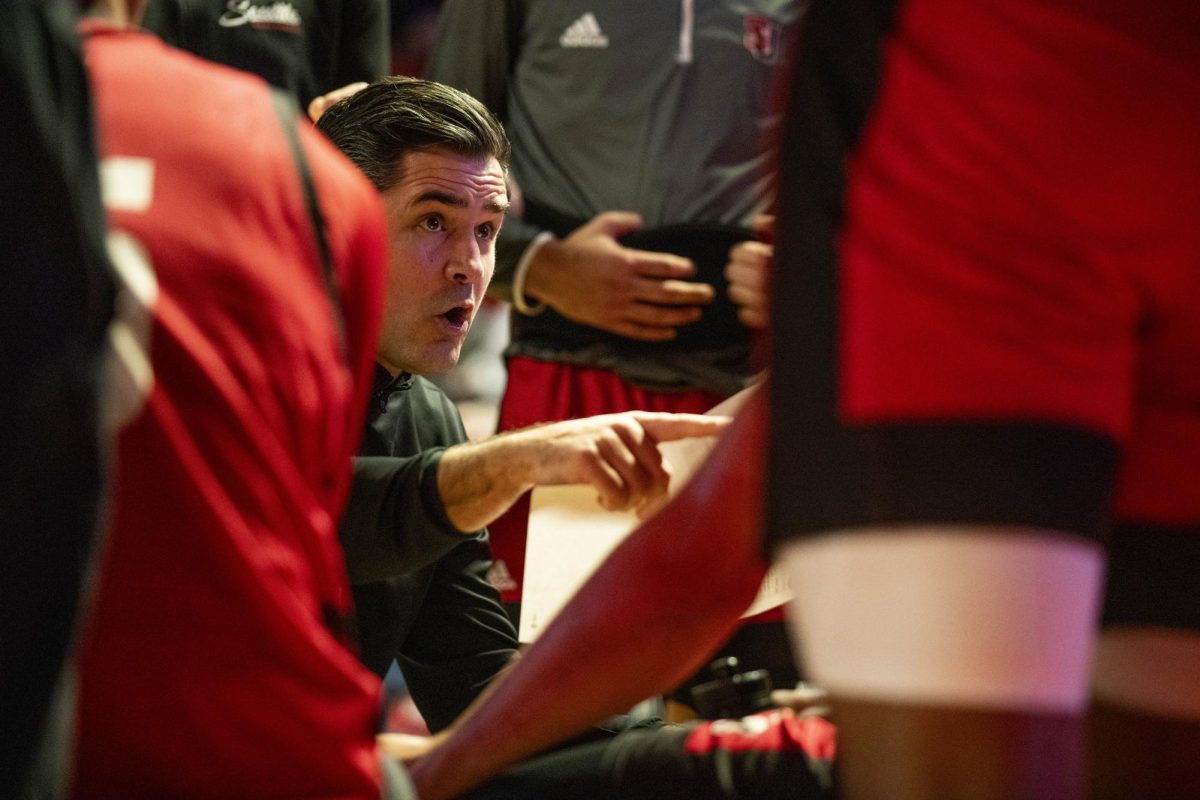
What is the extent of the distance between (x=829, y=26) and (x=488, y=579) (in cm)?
134

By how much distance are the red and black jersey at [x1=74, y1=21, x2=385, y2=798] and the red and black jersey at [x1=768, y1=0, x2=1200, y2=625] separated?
11.3 inches

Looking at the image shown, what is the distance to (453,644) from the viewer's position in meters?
1.92

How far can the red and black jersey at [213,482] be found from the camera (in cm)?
82

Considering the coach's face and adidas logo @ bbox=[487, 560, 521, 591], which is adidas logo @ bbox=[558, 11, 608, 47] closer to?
the coach's face

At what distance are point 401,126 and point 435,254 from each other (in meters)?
0.18

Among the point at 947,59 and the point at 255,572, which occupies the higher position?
the point at 947,59

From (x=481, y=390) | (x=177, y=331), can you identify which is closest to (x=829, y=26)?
(x=177, y=331)

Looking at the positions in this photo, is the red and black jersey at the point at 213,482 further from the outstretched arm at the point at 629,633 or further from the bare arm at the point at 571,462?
the bare arm at the point at 571,462

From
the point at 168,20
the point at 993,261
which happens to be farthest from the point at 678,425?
the point at 168,20

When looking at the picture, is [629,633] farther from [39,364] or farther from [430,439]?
[430,439]

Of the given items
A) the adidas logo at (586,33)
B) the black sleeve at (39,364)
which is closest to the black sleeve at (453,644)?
the adidas logo at (586,33)

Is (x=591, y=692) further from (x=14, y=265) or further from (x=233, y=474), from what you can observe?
(x=14, y=265)

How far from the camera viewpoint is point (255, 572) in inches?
32.8

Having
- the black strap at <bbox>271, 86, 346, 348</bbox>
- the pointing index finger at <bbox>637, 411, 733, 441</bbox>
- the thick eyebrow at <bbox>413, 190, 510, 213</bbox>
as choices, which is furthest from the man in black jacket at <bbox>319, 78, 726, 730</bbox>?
the black strap at <bbox>271, 86, 346, 348</bbox>
